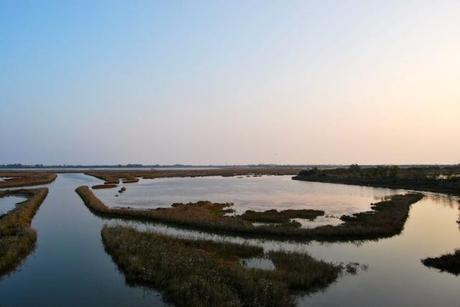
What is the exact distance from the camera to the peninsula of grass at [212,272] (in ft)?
56.3

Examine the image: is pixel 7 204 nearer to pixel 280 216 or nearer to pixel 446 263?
pixel 280 216

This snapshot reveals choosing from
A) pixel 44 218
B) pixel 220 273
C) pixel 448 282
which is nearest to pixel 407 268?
pixel 448 282

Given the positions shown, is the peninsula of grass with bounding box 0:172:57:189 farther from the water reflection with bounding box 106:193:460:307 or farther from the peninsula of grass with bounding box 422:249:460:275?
the peninsula of grass with bounding box 422:249:460:275

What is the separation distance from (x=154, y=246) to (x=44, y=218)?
2032cm

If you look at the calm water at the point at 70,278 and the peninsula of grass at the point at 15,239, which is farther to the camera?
the peninsula of grass at the point at 15,239

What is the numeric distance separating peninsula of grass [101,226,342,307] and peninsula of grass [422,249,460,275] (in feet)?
19.5

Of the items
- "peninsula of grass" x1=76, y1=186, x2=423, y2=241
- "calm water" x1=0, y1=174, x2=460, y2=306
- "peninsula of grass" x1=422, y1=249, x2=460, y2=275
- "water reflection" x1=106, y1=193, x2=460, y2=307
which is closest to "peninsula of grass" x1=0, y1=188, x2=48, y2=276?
"calm water" x1=0, y1=174, x2=460, y2=306

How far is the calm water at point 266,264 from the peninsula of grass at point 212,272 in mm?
739

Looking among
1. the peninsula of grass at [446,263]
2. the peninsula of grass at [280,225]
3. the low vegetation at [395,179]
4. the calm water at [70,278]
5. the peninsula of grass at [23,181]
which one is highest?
the low vegetation at [395,179]

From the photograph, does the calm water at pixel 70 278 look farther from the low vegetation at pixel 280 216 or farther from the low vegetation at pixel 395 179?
the low vegetation at pixel 395 179

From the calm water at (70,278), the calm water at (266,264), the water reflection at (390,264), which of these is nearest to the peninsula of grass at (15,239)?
the calm water at (70,278)

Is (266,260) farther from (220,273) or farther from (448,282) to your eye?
(448,282)

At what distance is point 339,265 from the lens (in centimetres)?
2311

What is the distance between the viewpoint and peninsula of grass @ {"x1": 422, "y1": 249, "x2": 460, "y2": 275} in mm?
23503
